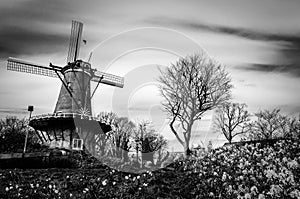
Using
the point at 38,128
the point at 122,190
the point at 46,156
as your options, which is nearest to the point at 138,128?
the point at 38,128

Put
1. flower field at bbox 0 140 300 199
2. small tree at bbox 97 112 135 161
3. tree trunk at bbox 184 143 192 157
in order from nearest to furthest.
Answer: flower field at bbox 0 140 300 199, tree trunk at bbox 184 143 192 157, small tree at bbox 97 112 135 161

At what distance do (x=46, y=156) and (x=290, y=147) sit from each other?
13.5 metres

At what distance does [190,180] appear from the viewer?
10977mm

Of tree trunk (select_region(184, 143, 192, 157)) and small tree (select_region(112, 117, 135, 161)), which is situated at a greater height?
small tree (select_region(112, 117, 135, 161))

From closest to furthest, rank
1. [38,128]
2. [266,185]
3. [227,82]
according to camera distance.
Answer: [266,185], [227,82], [38,128]

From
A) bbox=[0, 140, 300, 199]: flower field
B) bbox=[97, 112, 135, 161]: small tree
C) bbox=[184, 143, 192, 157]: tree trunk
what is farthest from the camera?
bbox=[97, 112, 135, 161]: small tree

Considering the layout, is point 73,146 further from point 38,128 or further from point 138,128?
point 138,128

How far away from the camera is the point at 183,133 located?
2595cm

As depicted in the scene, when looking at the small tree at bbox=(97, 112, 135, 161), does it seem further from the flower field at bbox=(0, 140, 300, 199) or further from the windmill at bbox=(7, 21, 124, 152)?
the flower field at bbox=(0, 140, 300, 199)

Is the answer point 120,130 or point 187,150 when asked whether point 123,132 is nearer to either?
point 120,130

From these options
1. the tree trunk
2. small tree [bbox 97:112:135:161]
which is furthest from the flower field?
small tree [bbox 97:112:135:161]

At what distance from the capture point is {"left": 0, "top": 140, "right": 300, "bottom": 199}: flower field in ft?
25.6

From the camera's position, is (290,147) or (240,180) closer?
(240,180)

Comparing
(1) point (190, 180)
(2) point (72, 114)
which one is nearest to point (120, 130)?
(2) point (72, 114)
